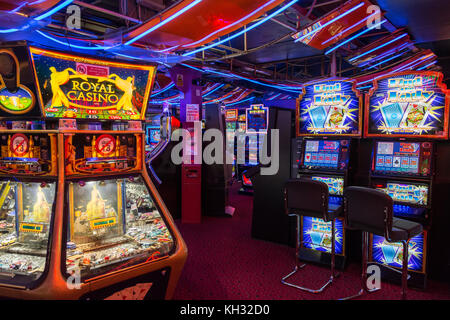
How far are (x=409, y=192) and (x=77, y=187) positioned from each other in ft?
9.43

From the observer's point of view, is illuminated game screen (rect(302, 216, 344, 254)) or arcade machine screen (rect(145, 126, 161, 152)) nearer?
illuminated game screen (rect(302, 216, 344, 254))

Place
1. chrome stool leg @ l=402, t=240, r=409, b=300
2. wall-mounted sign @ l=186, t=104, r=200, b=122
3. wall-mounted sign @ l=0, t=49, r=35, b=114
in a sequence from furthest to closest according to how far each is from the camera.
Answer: wall-mounted sign @ l=186, t=104, r=200, b=122 → chrome stool leg @ l=402, t=240, r=409, b=300 → wall-mounted sign @ l=0, t=49, r=35, b=114

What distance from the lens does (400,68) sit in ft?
20.3

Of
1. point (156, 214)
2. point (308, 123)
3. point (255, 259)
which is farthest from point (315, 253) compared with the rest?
point (156, 214)

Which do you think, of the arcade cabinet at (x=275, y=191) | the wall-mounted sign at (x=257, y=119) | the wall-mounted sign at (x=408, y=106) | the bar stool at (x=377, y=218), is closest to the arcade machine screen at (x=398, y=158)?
the wall-mounted sign at (x=408, y=106)

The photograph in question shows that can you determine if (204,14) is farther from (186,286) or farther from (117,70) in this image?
(186,286)

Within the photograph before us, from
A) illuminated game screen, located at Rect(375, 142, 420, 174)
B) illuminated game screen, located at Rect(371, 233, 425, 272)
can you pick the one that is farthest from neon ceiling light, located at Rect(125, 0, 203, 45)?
illuminated game screen, located at Rect(371, 233, 425, 272)

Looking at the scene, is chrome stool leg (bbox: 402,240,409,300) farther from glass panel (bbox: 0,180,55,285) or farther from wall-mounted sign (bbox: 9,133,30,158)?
wall-mounted sign (bbox: 9,133,30,158)

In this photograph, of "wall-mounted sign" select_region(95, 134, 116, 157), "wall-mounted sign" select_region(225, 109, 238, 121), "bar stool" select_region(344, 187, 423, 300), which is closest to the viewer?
"wall-mounted sign" select_region(95, 134, 116, 157)

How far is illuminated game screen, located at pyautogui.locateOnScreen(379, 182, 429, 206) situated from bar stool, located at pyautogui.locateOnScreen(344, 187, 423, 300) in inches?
11.5

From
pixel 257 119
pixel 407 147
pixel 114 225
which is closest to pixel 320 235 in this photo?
pixel 407 147

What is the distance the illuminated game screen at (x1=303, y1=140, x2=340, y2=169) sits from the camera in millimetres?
3209

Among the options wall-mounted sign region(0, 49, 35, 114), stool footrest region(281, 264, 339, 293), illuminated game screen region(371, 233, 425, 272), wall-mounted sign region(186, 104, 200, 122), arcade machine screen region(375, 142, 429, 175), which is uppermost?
wall-mounted sign region(186, 104, 200, 122)

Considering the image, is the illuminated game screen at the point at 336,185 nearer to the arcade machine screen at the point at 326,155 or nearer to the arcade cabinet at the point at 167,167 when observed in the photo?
the arcade machine screen at the point at 326,155
